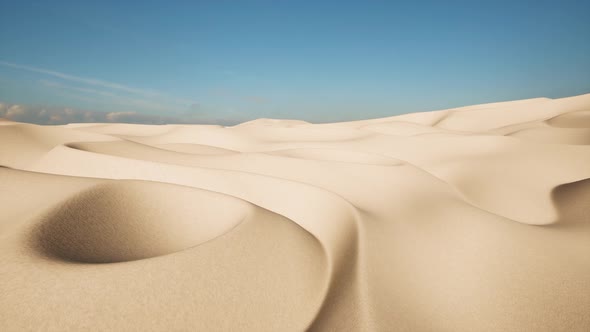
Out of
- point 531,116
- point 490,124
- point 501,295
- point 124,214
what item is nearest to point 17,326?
point 124,214

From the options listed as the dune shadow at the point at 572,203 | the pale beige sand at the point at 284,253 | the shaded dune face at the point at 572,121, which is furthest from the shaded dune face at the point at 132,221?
the shaded dune face at the point at 572,121

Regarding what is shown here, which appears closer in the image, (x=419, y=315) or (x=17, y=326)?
(x=17, y=326)

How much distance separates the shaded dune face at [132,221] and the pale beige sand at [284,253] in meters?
0.03

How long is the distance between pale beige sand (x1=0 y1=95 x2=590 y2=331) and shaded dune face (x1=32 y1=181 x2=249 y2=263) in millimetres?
28

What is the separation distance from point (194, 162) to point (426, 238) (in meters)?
7.95

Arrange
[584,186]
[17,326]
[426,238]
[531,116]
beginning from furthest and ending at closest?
1. [531,116]
2. [584,186]
3. [426,238]
4. [17,326]

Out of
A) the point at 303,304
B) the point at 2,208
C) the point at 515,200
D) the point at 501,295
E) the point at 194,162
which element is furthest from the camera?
the point at 194,162

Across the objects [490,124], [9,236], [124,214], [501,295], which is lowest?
[490,124]

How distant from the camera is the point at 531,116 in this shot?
36.1 metres

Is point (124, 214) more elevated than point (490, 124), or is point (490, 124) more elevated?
point (124, 214)

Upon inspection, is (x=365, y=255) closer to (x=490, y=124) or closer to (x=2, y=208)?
(x=2, y=208)

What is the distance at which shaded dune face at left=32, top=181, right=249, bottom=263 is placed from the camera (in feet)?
13.8

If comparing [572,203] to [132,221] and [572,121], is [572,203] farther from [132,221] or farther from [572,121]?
[572,121]

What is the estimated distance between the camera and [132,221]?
5.14m
